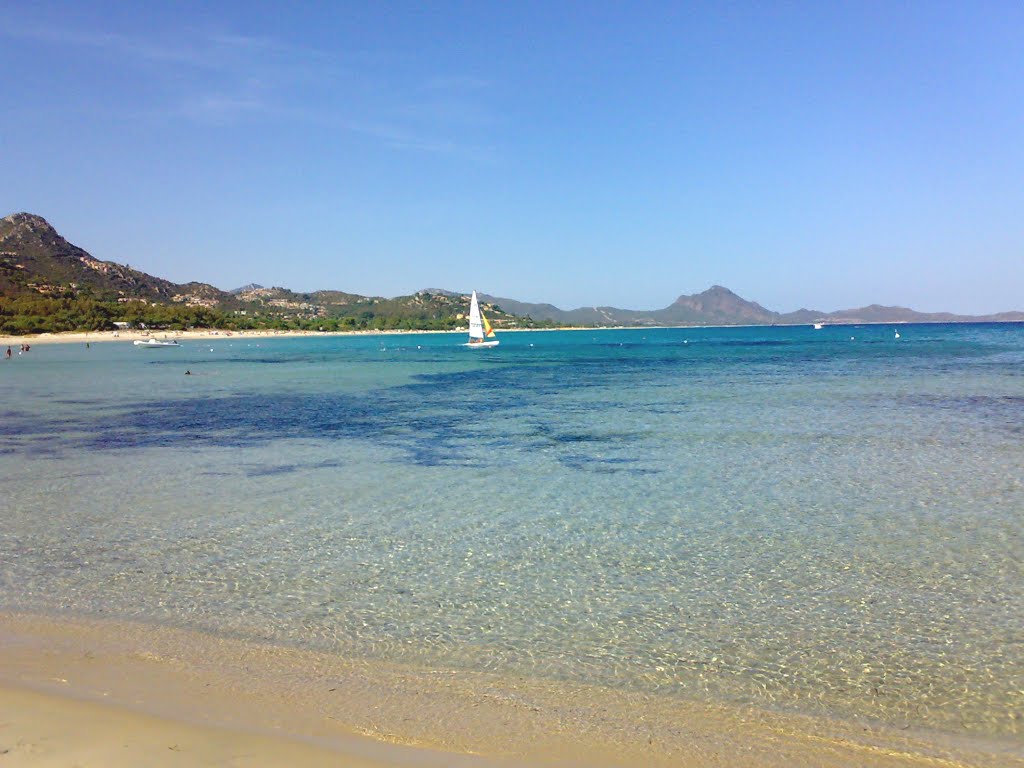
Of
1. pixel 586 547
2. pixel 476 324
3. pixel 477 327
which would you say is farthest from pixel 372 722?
pixel 477 327

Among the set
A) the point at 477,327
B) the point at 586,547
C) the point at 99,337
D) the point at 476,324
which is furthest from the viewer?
the point at 99,337

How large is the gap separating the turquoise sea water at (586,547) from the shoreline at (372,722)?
16.2 inches

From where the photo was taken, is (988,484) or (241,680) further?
(988,484)

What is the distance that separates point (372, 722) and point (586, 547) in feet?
19.9

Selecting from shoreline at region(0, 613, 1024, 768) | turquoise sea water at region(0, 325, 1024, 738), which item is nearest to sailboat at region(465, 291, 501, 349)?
turquoise sea water at region(0, 325, 1024, 738)

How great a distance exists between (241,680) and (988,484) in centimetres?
1510

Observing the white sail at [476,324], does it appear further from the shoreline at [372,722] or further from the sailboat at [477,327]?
the shoreline at [372,722]

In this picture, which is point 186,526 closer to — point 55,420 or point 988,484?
point 988,484

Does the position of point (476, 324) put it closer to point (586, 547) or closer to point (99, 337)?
point (99, 337)

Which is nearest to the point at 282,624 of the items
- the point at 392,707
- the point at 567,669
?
the point at 392,707

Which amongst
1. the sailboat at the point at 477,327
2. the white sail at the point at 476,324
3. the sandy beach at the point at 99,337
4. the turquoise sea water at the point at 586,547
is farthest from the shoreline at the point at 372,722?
the sandy beach at the point at 99,337

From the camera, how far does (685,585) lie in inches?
391

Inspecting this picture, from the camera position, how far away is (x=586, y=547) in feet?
38.6

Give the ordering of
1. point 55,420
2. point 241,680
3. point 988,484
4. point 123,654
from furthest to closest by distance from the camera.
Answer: point 55,420
point 988,484
point 123,654
point 241,680
